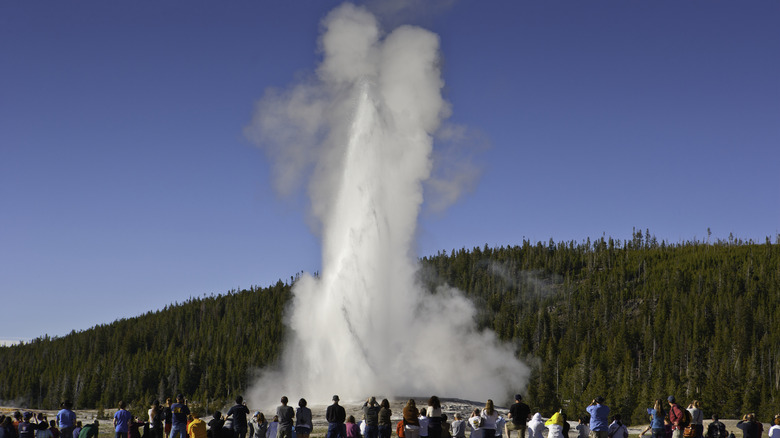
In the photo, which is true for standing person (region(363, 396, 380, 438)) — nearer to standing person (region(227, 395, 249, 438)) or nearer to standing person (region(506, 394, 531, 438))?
standing person (region(227, 395, 249, 438))

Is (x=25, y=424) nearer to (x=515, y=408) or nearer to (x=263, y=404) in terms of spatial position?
(x=515, y=408)

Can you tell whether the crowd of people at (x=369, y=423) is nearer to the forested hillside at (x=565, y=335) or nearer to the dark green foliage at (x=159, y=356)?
the forested hillside at (x=565, y=335)

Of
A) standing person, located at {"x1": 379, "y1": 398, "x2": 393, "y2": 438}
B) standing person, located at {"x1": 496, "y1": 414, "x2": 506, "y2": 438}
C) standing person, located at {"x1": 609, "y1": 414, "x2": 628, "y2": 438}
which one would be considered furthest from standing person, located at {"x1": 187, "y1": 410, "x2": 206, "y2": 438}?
standing person, located at {"x1": 609, "y1": 414, "x2": 628, "y2": 438}

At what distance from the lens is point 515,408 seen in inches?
778

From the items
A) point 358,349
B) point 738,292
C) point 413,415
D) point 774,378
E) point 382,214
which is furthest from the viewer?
point 738,292

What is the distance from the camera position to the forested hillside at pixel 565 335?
101875 millimetres

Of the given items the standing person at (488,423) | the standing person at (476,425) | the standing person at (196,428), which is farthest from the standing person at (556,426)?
the standing person at (196,428)

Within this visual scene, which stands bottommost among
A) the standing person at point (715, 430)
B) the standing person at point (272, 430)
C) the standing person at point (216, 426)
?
the standing person at point (715, 430)

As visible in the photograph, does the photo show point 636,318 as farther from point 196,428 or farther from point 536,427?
point 196,428

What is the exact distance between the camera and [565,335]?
13250cm

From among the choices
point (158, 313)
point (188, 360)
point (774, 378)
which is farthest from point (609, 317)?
point (158, 313)

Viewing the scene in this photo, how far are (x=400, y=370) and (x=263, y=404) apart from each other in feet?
30.4

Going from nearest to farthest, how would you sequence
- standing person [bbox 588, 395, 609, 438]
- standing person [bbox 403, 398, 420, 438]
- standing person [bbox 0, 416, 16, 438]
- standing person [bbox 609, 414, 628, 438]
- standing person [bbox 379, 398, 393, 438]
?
standing person [bbox 403, 398, 420, 438] → standing person [bbox 379, 398, 393, 438] → standing person [bbox 0, 416, 16, 438] → standing person [bbox 588, 395, 609, 438] → standing person [bbox 609, 414, 628, 438]

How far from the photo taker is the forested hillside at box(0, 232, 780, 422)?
334ft
